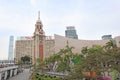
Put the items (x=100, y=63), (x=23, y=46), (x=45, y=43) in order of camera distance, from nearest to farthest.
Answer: (x=100, y=63) → (x=45, y=43) → (x=23, y=46)

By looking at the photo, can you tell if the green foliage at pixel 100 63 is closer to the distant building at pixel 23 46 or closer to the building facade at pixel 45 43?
the building facade at pixel 45 43

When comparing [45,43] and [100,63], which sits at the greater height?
[45,43]

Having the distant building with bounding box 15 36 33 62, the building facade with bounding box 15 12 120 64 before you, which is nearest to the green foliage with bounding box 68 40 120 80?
the building facade with bounding box 15 12 120 64

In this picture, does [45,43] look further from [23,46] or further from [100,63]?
[100,63]

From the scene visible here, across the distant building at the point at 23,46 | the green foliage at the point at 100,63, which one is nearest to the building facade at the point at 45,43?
the distant building at the point at 23,46

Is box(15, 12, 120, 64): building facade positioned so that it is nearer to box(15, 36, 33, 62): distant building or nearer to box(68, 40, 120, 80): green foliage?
box(15, 36, 33, 62): distant building

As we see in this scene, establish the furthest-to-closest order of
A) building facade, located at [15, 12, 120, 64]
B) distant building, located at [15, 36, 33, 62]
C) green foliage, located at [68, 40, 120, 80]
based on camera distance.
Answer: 1. distant building, located at [15, 36, 33, 62]
2. building facade, located at [15, 12, 120, 64]
3. green foliage, located at [68, 40, 120, 80]

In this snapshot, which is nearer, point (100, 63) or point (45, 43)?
point (100, 63)

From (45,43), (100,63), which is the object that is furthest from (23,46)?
(100,63)

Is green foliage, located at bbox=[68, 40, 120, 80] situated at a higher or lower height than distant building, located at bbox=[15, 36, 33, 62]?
lower

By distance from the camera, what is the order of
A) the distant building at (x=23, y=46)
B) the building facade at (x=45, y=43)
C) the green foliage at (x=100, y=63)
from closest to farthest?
the green foliage at (x=100, y=63) → the building facade at (x=45, y=43) → the distant building at (x=23, y=46)

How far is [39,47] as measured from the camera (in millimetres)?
96062

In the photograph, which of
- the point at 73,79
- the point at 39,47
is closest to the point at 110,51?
the point at 73,79

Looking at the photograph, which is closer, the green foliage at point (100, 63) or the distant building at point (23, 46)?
the green foliage at point (100, 63)
